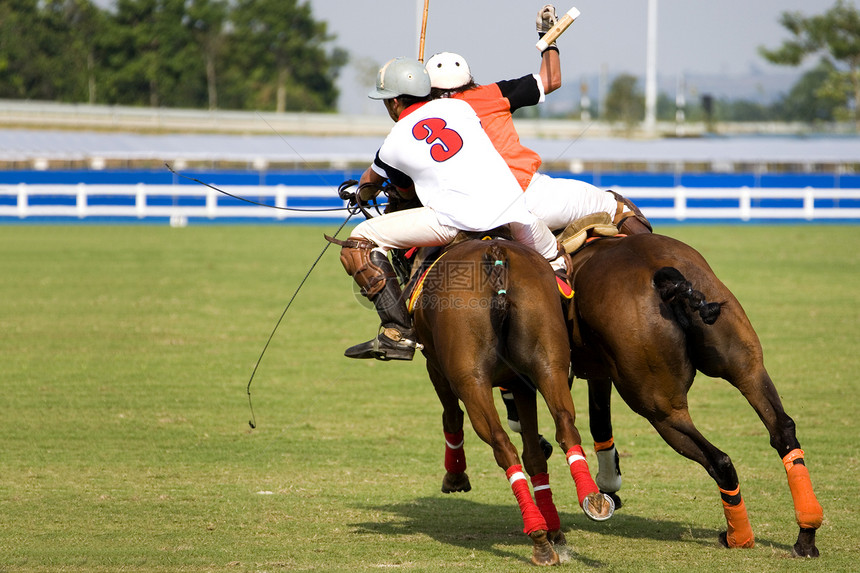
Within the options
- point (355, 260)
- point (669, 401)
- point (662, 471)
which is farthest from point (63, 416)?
point (669, 401)

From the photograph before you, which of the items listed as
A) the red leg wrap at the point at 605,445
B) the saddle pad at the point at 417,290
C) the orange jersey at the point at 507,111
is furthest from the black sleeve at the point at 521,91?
the red leg wrap at the point at 605,445

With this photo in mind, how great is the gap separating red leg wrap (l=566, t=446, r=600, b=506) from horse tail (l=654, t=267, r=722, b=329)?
88cm

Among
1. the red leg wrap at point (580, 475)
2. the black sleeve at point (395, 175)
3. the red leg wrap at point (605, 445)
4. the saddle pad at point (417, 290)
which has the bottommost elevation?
the red leg wrap at point (605, 445)

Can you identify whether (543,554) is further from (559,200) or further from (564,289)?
(559,200)

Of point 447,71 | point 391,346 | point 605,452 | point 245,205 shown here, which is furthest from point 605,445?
point 245,205

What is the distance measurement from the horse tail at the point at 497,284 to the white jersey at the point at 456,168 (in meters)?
0.50

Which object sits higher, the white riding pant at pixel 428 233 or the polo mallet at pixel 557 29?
the polo mallet at pixel 557 29

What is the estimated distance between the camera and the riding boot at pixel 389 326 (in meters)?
5.82

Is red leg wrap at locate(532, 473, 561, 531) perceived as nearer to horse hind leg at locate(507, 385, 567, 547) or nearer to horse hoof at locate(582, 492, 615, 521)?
horse hind leg at locate(507, 385, 567, 547)

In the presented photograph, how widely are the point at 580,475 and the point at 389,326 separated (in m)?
1.48

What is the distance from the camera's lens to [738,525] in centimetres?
558

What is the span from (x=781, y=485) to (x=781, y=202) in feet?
93.8

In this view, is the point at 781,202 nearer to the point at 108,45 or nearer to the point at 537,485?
the point at 537,485

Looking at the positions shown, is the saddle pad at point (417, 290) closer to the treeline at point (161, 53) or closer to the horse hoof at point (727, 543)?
the horse hoof at point (727, 543)
